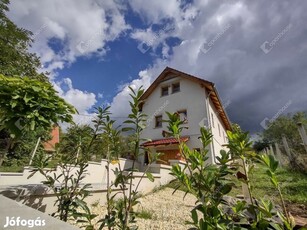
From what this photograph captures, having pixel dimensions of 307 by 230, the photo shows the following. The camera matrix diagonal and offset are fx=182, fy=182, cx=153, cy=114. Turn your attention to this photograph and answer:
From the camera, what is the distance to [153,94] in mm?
17531

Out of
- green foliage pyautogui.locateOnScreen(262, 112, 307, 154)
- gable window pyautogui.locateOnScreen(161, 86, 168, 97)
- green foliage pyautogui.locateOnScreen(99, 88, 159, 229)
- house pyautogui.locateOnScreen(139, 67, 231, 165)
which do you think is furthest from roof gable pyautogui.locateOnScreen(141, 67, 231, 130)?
green foliage pyautogui.locateOnScreen(262, 112, 307, 154)

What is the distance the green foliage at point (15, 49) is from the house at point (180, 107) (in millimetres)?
9853

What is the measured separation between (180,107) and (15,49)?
46.7 feet

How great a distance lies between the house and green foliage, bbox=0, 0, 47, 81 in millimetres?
9853

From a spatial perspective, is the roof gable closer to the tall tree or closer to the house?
the house

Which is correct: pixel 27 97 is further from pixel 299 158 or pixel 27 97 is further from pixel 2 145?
pixel 299 158

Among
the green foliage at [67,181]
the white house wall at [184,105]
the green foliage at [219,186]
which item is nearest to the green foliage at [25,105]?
the green foliage at [67,181]

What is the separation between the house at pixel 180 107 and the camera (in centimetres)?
1372

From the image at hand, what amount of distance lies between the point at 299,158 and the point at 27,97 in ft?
40.5

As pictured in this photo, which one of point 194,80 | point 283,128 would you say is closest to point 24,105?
point 194,80

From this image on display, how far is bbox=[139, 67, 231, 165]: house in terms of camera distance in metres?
13.7

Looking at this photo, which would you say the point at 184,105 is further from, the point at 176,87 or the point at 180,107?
the point at 176,87

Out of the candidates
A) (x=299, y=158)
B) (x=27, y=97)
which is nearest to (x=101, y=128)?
(x=27, y=97)

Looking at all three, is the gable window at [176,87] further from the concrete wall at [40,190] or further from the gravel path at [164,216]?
the gravel path at [164,216]
